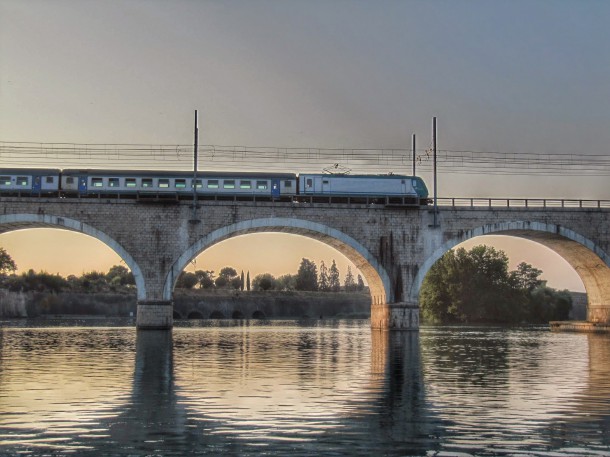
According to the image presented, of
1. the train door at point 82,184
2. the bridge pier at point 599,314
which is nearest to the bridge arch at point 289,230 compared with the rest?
the train door at point 82,184

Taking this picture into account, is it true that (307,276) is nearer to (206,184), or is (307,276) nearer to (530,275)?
(530,275)

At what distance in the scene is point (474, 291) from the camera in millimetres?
101312

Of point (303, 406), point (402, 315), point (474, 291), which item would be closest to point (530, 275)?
point (474, 291)

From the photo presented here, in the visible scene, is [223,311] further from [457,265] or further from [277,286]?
[277,286]

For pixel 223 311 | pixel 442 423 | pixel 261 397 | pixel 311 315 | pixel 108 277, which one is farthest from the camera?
pixel 108 277

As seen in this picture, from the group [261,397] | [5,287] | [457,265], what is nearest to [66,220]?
[261,397]

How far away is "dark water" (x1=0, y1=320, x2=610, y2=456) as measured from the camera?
13523 millimetres

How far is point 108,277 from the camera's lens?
626 feet

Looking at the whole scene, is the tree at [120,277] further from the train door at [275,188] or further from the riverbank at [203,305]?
the train door at [275,188]

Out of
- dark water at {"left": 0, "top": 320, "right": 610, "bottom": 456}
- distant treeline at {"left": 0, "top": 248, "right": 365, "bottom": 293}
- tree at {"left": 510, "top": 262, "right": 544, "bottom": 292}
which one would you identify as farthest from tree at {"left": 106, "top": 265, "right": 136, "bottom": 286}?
dark water at {"left": 0, "top": 320, "right": 610, "bottom": 456}

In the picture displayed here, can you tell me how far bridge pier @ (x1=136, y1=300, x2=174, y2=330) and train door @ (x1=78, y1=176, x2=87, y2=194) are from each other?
8999 millimetres

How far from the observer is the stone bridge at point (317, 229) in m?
57.6

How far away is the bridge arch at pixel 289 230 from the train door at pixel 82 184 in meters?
8.53

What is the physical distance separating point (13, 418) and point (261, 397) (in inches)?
225
